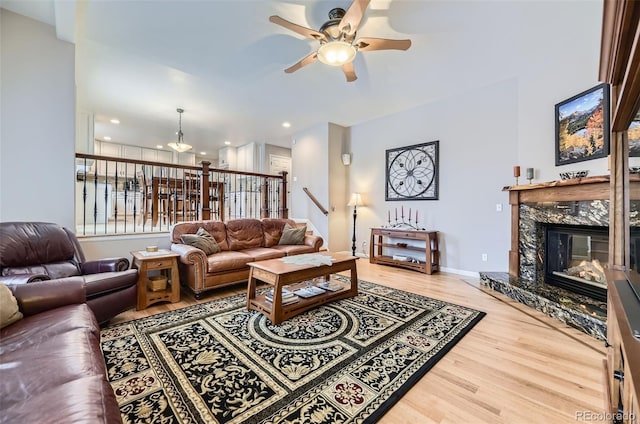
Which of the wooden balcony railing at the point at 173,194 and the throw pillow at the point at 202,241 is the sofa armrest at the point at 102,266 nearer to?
the throw pillow at the point at 202,241

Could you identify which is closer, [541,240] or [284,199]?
[541,240]

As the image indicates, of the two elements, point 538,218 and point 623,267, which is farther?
point 538,218

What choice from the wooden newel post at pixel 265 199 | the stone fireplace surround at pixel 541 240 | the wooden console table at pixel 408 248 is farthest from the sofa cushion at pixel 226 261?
the stone fireplace surround at pixel 541 240

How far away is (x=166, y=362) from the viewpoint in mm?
1803

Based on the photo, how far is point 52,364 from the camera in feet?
3.52

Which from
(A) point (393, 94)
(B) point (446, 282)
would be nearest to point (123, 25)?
(A) point (393, 94)

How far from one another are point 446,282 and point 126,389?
3699mm

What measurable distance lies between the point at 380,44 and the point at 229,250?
126 inches

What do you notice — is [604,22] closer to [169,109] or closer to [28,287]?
[28,287]

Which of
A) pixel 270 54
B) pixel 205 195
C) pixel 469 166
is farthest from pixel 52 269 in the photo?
pixel 469 166

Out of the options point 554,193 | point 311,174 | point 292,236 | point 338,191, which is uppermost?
point 311,174

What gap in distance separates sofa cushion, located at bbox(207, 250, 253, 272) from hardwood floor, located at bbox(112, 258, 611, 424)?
705 mm

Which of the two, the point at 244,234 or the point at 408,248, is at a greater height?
the point at 244,234

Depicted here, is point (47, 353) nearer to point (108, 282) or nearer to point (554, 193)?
point (108, 282)
